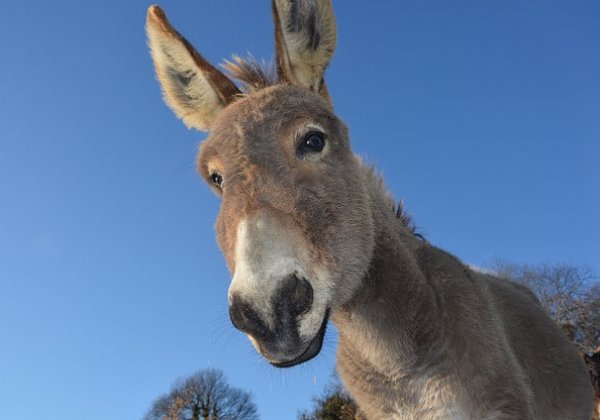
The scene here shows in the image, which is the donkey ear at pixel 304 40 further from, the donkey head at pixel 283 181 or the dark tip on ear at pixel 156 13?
the dark tip on ear at pixel 156 13

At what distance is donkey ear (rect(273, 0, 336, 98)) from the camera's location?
355 centimetres

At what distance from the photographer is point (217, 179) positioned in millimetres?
3508

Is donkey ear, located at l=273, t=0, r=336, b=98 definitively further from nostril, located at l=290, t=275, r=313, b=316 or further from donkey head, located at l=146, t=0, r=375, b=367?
nostril, located at l=290, t=275, r=313, b=316

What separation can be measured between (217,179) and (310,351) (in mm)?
1538

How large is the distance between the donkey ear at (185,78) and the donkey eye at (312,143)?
112 centimetres

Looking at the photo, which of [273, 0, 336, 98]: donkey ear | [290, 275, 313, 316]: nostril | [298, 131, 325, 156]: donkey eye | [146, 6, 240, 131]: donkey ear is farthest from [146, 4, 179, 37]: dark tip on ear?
[290, 275, 313, 316]: nostril

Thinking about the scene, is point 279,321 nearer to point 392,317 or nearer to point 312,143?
point 392,317

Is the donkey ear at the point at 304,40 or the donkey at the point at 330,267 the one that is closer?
the donkey at the point at 330,267

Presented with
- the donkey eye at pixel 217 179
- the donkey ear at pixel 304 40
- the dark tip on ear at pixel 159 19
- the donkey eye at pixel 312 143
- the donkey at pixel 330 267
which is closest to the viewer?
the donkey at pixel 330 267

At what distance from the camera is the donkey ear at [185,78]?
13.2ft

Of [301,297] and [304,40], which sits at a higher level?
[304,40]

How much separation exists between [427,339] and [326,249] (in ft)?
3.36

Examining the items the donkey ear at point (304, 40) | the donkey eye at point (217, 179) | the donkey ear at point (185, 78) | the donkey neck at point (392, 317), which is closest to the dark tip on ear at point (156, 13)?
the donkey ear at point (185, 78)

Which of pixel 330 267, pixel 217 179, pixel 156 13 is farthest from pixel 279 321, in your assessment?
pixel 156 13
